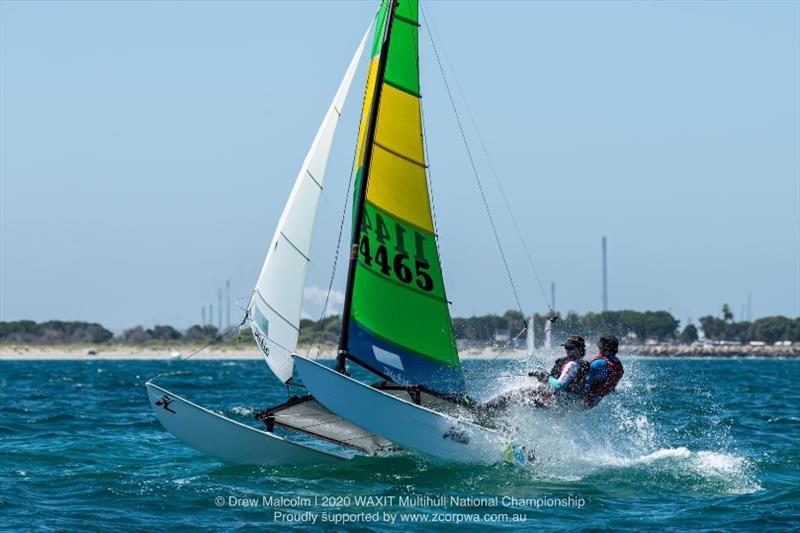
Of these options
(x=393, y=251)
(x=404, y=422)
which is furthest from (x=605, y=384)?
(x=393, y=251)

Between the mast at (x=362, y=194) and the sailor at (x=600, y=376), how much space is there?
3.06m

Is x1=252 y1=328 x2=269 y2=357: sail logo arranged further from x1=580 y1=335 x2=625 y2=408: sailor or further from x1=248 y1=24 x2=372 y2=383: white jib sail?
x1=580 y1=335 x2=625 y2=408: sailor

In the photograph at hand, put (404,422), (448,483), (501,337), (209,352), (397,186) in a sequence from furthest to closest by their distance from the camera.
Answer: (209,352) → (501,337) → (397,186) → (448,483) → (404,422)

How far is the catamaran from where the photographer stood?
15766mm

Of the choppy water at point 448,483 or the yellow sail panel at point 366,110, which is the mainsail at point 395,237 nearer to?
the yellow sail panel at point 366,110

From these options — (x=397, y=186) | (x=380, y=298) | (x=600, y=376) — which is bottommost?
(x=600, y=376)

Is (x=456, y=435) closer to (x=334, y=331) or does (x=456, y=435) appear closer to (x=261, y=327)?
(x=261, y=327)

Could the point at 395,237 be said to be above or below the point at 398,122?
below

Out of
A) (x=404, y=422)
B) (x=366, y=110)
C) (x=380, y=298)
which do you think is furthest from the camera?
(x=366, y=110)

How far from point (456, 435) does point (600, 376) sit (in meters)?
1.97

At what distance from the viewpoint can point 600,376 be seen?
51.9 feet

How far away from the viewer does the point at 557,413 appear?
16.0 metres

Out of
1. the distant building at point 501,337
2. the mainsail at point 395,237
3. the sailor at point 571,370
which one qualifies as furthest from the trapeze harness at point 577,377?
the distant building at point 501,337

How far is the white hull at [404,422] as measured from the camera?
48.5 feet
